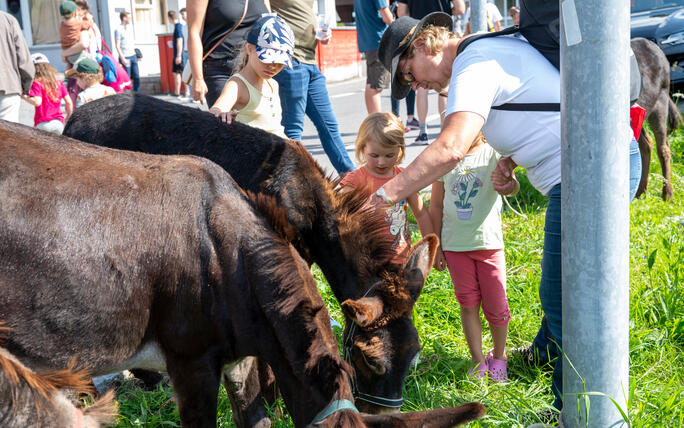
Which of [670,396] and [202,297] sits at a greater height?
[202,297]

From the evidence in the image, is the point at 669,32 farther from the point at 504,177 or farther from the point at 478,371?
the point at 478,371

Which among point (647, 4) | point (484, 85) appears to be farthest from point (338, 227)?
point (647, 4)

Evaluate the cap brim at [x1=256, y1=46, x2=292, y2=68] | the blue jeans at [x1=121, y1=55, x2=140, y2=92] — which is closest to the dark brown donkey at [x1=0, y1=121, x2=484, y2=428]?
the cap brim at [x1=256, y1=46, x2=292, y2=68]

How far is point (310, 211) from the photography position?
3658mm

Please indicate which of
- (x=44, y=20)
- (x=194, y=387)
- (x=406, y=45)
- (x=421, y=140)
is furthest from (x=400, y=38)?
(x=44, y=20)

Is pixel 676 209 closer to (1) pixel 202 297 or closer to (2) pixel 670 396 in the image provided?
(2) pixel 670 396

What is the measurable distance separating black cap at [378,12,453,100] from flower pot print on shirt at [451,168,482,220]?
1.99ft

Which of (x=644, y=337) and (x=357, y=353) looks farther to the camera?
(x=644, y=337)

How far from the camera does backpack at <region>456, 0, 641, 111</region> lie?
3322 millimetres

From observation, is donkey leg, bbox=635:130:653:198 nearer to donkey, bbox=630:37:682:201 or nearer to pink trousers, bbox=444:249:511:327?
donkey, bbox=630:37:682:201

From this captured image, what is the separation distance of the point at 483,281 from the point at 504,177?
637mm

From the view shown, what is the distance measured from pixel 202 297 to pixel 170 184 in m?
0.51

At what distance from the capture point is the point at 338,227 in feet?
11.6

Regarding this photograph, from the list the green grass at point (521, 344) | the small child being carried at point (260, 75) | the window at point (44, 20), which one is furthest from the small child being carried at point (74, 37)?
the window at point (44, 20)
